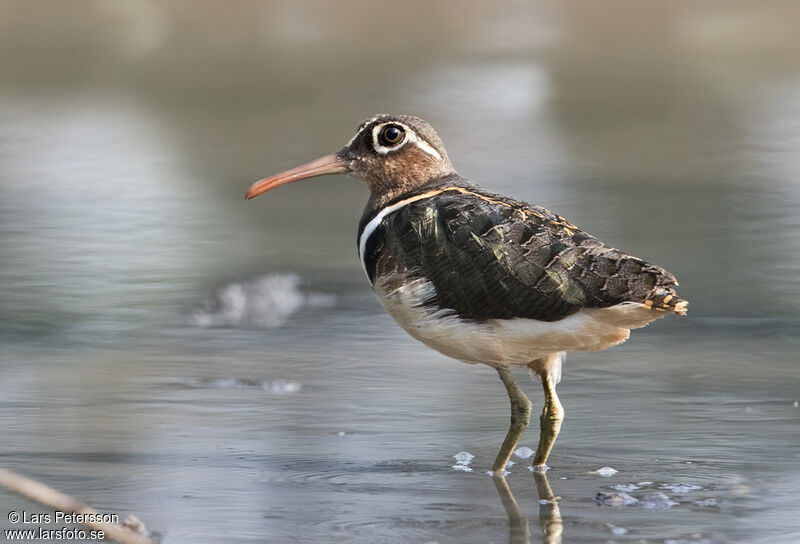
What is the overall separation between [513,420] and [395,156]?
1.42 metres

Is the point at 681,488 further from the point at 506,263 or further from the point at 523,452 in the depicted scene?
the point at 506,263

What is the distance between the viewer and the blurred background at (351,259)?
602 centimetres

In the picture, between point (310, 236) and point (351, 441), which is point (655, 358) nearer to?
point (351, 441)

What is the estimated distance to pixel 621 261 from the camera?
599cm

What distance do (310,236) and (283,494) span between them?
5.57m

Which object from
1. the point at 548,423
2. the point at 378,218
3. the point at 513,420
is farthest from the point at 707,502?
the point at 378,218

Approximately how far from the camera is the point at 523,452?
261 inches

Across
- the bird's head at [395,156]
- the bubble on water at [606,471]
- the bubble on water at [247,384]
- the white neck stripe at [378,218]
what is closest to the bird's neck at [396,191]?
the bird's head at [395,156]

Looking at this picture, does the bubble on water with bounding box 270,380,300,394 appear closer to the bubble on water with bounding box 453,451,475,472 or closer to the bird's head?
the bird's head

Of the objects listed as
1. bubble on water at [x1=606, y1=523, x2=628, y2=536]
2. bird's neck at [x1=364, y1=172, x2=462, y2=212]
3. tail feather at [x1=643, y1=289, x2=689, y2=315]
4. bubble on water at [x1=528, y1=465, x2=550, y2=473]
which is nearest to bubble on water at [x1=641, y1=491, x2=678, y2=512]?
bubble on water at [x1=606, y1=523, x2=628, y2=536]

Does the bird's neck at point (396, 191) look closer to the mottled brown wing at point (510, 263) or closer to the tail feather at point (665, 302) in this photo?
the mottled brown wing at point (510, 263)

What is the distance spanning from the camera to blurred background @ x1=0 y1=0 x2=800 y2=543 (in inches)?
237

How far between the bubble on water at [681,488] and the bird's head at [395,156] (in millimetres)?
1928

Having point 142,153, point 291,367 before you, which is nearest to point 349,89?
point 142,153
